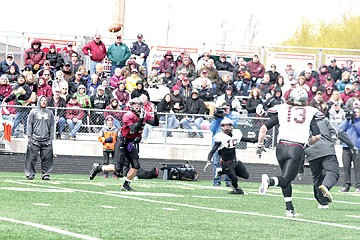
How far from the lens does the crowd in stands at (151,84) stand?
28594 millimetres

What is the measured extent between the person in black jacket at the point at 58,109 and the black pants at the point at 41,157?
5.58 m

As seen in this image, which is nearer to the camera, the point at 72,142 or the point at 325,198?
the point at 325,198

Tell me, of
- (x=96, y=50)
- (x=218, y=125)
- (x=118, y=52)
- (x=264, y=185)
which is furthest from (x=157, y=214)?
(x=96, y=50)

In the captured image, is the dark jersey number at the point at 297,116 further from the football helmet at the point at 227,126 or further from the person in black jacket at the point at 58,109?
the person in black jacket at the point at 58,109

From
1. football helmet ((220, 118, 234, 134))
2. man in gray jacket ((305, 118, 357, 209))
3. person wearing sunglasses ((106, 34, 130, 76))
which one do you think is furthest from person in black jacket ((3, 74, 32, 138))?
man in gray jacket ((305, 118, 357, 209))

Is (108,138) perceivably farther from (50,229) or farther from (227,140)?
(50,229)

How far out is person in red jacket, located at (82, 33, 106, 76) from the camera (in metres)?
31.5

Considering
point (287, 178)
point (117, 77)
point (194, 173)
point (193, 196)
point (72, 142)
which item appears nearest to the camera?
point (287, 178)

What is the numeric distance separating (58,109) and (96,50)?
417 cm

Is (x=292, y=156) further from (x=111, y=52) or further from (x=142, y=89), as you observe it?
(x=111, y=52)

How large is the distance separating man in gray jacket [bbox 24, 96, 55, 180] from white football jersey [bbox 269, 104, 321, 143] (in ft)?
29.4

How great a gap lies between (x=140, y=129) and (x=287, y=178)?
536 centimetres

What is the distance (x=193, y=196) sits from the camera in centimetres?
1791

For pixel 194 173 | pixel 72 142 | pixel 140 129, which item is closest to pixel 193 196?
pixel 140 129
